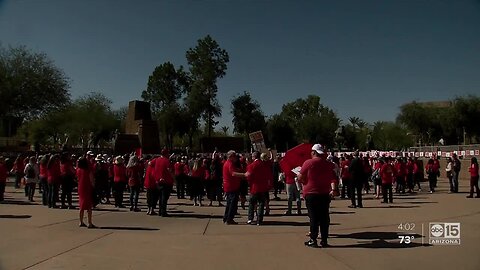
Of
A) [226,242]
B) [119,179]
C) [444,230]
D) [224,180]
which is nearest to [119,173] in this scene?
[119,179]

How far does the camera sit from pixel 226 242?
905 cm

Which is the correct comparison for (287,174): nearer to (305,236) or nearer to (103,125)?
(305,236)

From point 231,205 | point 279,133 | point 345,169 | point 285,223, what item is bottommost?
point 285,223

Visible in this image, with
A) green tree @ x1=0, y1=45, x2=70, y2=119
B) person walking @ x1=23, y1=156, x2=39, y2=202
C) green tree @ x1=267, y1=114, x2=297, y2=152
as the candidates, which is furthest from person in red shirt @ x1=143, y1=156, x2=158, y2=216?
green tree @ x1=267, y1=114, x2=297, y2=152

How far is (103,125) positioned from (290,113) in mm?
35812

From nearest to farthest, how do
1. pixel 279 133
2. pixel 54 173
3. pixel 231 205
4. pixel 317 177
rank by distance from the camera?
pixel 317 177 < pixel 231 205 < pixel 54 173 < pixel 279 133

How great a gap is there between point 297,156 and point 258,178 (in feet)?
6.17

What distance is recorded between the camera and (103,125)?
63.3 m

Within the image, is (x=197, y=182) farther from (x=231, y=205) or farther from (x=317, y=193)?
(x=317, y=193)

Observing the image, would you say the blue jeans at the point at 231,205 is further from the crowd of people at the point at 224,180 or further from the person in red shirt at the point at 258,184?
the person in red shirt at the point at 258,184

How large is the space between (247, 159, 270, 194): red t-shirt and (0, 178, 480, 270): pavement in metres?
0.88

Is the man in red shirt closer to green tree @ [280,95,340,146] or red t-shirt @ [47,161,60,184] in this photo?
red t-shirt @ [47,161,60,184]

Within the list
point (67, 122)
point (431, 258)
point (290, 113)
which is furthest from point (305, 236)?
point (290, 113)

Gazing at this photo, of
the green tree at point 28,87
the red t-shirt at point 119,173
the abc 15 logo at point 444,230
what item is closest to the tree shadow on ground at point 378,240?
the abc 15 logo at point 444,230
